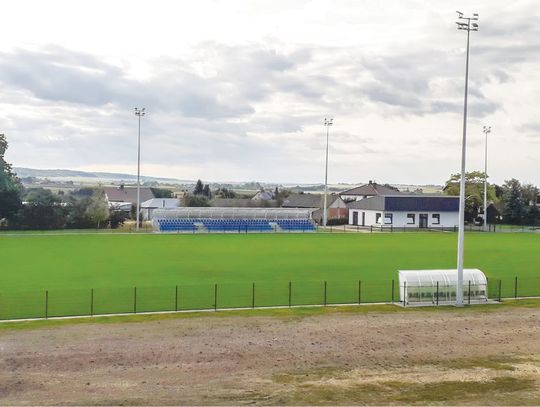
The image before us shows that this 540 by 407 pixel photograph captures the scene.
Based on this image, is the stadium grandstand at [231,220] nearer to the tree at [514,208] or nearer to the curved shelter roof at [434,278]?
the tree at [514,208]

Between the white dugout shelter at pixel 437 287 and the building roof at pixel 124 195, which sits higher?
the building roof at pixel 124 195

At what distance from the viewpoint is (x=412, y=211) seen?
9038cm

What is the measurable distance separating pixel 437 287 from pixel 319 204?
79.9 m

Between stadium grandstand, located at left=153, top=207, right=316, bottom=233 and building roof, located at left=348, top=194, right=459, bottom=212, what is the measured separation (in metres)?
10.9

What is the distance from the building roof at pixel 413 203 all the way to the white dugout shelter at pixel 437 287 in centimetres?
5803

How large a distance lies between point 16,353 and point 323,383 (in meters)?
9.65

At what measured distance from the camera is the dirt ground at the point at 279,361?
16.7 meters

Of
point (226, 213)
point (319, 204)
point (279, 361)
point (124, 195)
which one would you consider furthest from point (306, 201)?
point (279, 361)

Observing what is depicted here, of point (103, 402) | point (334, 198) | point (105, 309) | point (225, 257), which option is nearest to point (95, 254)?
point (225, 257)

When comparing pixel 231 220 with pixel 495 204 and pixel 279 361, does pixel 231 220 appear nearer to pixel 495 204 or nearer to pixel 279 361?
pixel 495 204

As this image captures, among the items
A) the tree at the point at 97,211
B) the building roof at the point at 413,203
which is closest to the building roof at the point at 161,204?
the tree at the point at 97,211

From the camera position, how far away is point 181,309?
2756 centimetres

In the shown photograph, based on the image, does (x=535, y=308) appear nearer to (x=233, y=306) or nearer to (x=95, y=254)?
(x=233, y=306)

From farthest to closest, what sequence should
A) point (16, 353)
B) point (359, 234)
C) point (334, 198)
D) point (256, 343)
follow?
point (334, 198) → point (359, 234) → point (256, 343) → point (16, 353)
